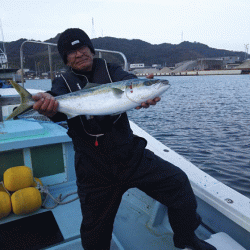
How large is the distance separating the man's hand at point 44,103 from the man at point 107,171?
12 centimetres

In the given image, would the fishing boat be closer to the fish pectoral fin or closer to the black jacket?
the black jacket

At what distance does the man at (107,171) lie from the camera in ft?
8.38

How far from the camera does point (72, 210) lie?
3998 mm

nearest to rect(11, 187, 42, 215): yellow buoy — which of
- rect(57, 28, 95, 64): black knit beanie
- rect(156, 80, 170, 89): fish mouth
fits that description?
rect(57, 28, 95, 64): black knit beanie

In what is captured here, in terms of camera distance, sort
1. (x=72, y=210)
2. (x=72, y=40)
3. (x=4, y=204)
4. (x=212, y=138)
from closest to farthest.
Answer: (x=72, y=40) < (x=4, y=204) < (x=72, y=210) < (x=212, y=138)

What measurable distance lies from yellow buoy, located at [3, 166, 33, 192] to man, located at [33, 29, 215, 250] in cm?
162

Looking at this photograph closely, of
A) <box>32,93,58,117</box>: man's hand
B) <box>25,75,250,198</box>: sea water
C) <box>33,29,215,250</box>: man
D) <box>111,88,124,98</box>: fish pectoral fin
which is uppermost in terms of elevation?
Answer: <box>111,88,124,98</box>: fish pectoral fin

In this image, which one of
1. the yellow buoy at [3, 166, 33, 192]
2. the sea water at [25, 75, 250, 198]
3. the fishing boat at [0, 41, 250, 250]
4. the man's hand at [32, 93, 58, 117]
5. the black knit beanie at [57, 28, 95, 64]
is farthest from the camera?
the sea water at [25, 75, 250, 198]

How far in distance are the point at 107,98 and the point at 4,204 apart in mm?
2604

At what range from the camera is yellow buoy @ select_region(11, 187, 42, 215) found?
357 centimetres

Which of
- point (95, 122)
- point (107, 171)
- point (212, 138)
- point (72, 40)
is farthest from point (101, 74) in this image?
point (212, 138)

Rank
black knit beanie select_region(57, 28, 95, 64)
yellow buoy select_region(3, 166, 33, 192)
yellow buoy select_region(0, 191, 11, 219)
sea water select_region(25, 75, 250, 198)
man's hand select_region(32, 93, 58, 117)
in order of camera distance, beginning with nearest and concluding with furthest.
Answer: man's hand select_region(32, 93, 58, 117), black knit beanie select_region(57, 28, 95, 64), yellow buoy select_region(0, 191, 11, 219), yellow buoy select_region(3, 166, 33, 192), sea water select_region(25, 75, 250, 198)

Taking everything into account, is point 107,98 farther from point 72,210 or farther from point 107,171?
point 72,210

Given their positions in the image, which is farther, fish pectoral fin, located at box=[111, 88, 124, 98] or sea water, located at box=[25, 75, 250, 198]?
sea water, located at box=[25, 75, 250, 198]
